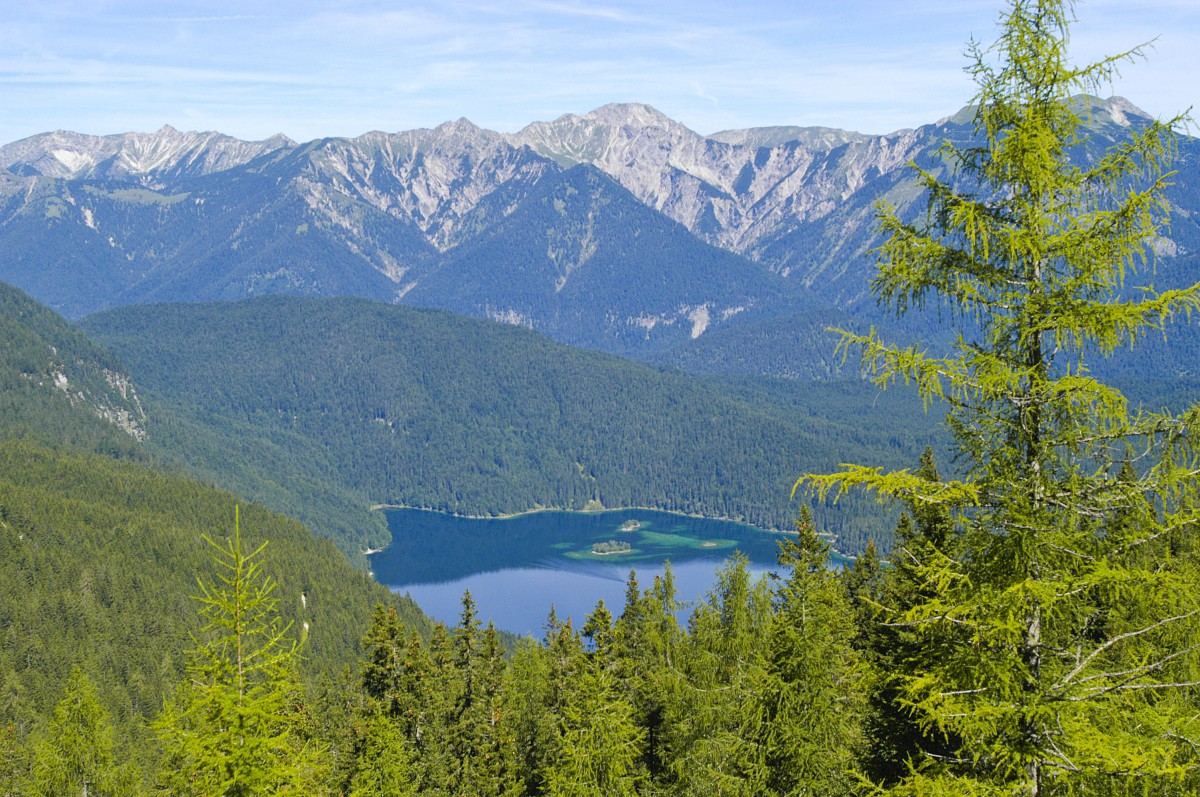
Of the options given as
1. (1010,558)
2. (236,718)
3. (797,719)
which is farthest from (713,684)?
(1010,558)

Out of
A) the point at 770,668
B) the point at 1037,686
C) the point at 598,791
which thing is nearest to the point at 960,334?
the point at 1037,686

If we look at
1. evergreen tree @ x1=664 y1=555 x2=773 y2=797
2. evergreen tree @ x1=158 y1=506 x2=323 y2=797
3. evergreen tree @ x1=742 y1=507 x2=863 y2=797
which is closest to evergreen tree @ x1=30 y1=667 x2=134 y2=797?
evergreen tree @ x1=664 y1=555 x2=773 y2=797

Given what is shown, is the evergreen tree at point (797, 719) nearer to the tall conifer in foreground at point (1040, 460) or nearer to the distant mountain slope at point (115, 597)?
the tall conifer in foreground at point (1040, 460)

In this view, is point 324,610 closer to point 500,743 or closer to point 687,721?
point 500,743

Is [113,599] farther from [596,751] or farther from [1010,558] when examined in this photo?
[1010,558]

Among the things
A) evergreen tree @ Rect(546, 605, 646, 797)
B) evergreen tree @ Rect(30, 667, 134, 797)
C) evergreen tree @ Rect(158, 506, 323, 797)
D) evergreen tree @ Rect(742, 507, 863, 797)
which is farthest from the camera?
evergreen tree @ Rect(30, 667, 134, 797)

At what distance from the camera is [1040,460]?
13578mm

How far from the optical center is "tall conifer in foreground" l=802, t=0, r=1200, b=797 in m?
12.9

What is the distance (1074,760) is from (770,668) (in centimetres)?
1487

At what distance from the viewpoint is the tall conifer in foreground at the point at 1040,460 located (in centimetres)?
1286

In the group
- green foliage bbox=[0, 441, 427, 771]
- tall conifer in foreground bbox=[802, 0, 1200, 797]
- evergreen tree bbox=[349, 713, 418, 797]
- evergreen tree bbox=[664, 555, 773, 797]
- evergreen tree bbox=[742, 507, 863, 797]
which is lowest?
green foliage bbox=[0, 441, 427, 771]

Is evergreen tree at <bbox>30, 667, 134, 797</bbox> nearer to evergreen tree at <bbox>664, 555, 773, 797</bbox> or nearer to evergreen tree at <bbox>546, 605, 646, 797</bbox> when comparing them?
evergreen tree at <bbox>546, 605, 646, 797</bbox>

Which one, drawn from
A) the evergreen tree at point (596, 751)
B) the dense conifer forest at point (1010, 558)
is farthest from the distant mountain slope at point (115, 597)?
the dense conifer forest at point (1010, 558)

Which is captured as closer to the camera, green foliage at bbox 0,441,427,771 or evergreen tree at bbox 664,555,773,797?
evergreen tree at bbox 664,555,773,797
